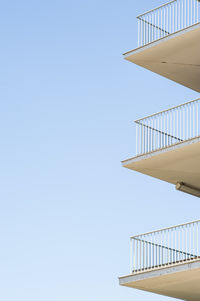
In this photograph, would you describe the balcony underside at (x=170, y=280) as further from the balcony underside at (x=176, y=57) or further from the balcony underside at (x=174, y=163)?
the balcony underside at (x=176, y=57)

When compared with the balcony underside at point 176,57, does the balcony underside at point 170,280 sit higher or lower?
lower

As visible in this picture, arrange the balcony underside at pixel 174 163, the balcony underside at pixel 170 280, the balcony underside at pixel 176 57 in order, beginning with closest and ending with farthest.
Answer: the balcony underside at pixel 170 280 < the balcony underside at pixel 174 163 < the balcony underside at pixel 176 57

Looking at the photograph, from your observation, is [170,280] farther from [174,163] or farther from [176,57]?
[176,57]

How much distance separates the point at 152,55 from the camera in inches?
1428

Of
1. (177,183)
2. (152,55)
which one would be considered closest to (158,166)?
(177,183)

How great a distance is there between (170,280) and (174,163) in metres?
4.48

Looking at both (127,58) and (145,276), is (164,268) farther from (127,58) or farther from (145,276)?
(127,58)

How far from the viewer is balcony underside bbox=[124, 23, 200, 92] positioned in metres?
34.8

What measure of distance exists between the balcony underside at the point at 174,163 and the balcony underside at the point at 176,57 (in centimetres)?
382

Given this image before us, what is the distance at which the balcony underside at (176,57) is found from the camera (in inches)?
1370

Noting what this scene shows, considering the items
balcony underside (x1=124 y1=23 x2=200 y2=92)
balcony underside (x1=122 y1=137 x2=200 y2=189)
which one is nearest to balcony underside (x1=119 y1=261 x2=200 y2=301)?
balcony underside (x1=122 y1=137 x2=200 y2=189)

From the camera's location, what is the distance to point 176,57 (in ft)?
119

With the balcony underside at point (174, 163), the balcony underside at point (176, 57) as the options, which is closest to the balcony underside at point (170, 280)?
the balcony underside at point (174, 163)

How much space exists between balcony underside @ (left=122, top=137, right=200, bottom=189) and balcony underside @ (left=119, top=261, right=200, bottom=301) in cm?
412
